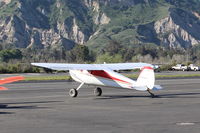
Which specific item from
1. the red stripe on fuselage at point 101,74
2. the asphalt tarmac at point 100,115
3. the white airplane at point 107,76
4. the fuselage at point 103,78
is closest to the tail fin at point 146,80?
the white airplane at point 107,76

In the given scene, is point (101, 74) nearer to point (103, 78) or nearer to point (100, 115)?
point (103, 78)

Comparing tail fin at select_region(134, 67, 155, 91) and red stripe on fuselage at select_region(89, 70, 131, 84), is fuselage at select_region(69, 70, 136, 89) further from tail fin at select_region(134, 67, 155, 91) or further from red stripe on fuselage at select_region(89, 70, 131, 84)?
tail fin at select_region(134, 67, 155, 91)

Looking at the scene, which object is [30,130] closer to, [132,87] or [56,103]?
[56,103]

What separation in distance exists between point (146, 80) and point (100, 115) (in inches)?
299

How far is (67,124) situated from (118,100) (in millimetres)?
11063

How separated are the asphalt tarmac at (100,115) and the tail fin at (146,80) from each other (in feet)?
2.62

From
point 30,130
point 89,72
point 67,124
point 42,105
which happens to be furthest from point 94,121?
point 89,72

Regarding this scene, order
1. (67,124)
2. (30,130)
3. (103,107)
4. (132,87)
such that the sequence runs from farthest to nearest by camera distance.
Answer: (132,87)
(103,107)
(67,124)
(30,130)

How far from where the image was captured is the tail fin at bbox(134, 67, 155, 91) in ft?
96.7

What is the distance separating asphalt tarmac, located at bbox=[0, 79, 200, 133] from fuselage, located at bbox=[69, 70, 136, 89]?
2.92 ft

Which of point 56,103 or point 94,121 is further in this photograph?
point 56,103

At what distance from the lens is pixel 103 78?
1264 inches

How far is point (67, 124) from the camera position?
19.6 metres

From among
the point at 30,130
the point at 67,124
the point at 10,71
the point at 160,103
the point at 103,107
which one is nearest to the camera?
the point at 30,130
